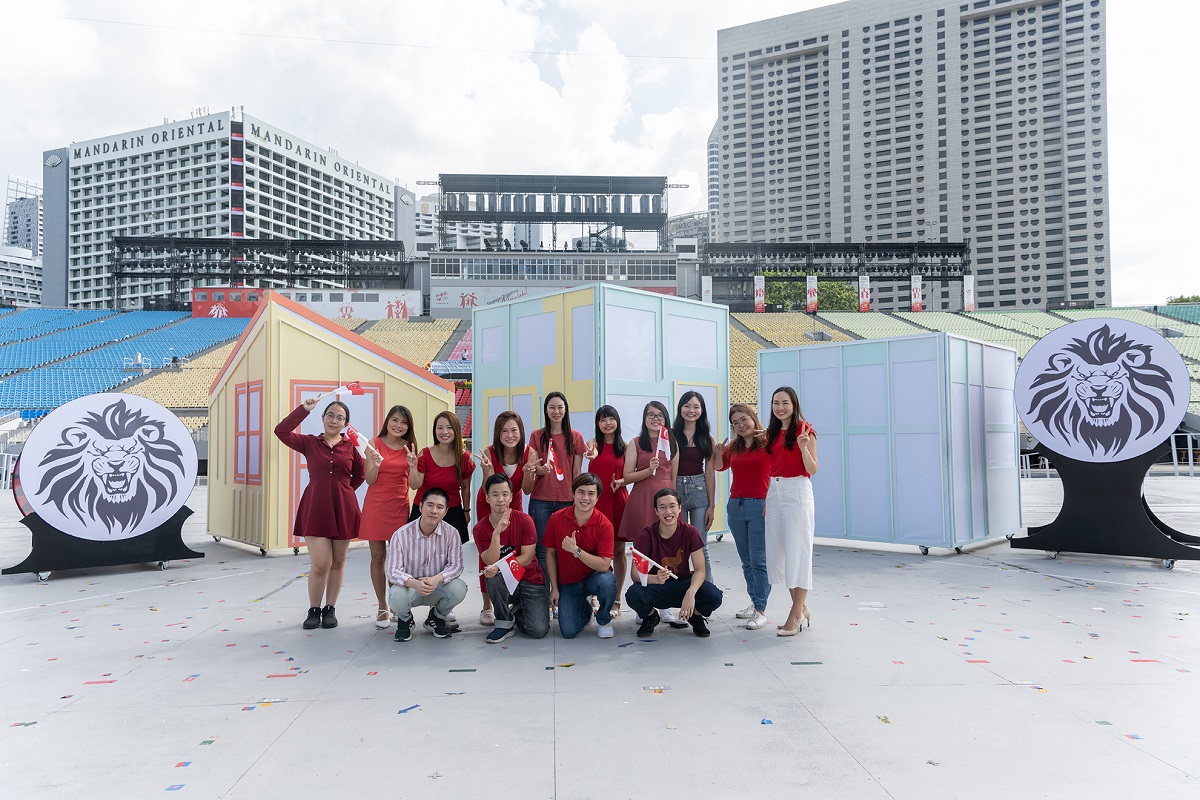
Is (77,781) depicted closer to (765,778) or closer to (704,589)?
(765,778)

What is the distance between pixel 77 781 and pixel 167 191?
9217 centimetres

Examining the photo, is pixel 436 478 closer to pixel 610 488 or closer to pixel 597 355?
pixel 610 488

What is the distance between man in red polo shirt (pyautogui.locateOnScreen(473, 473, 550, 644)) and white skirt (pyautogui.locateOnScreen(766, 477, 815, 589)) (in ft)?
4.95

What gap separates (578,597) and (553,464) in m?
0.90

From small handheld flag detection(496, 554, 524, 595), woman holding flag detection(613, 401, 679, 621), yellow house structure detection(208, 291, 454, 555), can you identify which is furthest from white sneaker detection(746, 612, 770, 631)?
yellow house structure detection(208, 291, 454, 555)

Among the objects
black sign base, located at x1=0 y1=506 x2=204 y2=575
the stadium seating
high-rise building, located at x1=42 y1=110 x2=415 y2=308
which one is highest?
high-rise building, located at x1=42 y1=110 x2=415 y2=308

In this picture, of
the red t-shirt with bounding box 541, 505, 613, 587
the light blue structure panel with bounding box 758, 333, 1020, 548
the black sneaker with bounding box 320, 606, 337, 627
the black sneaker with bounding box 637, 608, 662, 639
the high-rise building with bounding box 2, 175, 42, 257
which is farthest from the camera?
the high-rise building with bounding box 2, 175, 42, 257

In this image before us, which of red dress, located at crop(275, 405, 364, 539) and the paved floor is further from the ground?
red dress, located at crop(275, 405, 364, 539)

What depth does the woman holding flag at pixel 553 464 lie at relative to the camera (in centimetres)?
489

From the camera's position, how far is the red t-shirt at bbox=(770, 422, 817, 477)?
4547 mm

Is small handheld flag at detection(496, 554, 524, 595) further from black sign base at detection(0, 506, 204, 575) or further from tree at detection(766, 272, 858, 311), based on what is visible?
tree at detection(766, 272, 858, 311)

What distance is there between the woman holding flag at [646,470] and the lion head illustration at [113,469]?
5036mm

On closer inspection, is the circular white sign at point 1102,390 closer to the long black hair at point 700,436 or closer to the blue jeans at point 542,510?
the long black hair at point 700,436

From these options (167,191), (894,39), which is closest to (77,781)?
(167,191)
